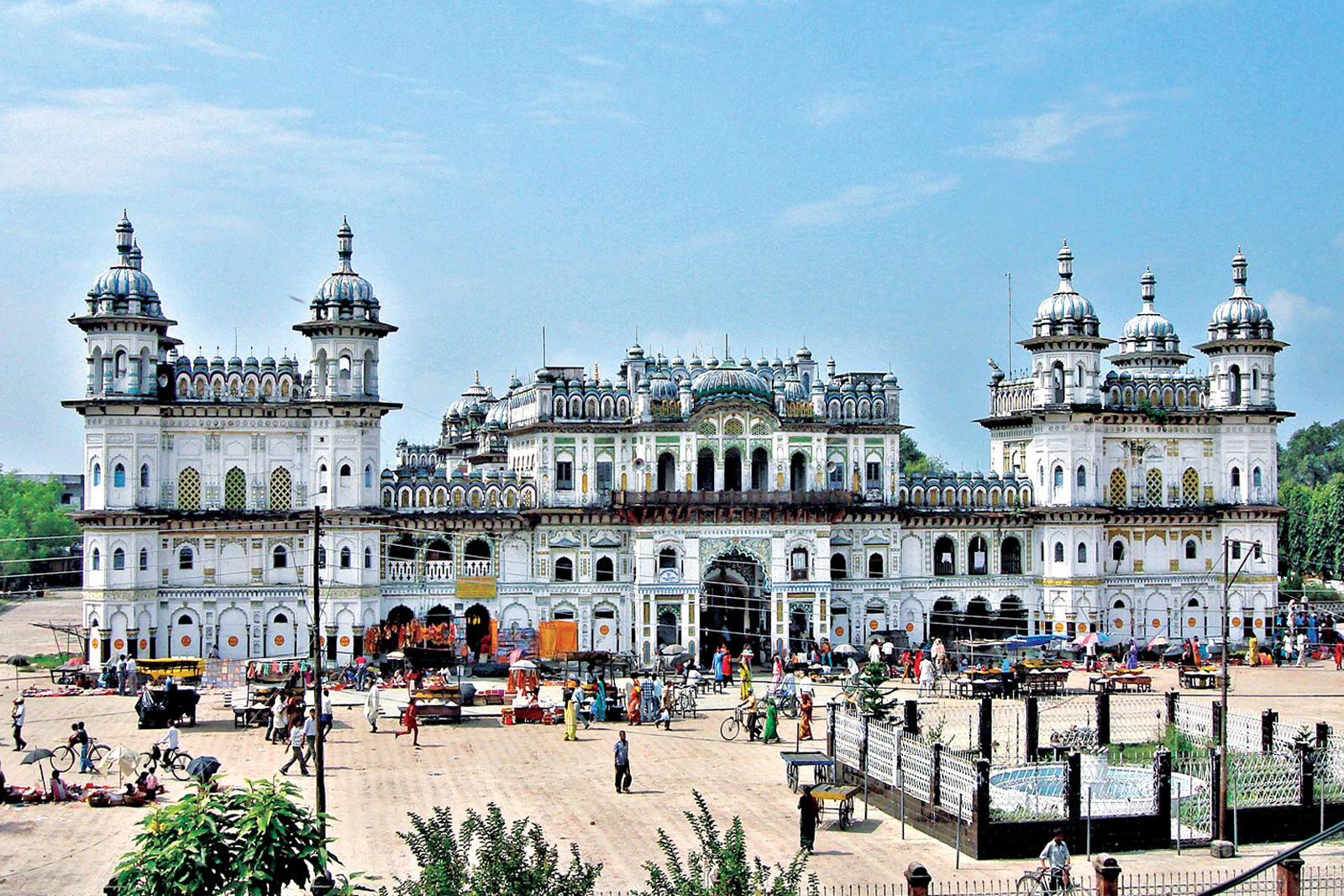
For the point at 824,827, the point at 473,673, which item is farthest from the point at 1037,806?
the point at 473,673

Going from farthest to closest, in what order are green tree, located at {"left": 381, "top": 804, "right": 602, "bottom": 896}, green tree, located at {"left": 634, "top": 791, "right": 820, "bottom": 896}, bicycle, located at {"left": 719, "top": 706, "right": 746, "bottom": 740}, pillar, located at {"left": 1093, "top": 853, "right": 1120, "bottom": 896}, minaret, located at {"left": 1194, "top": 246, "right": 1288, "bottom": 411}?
1. minaret, located at {"left": 1194, "top": 246, "right": 1288, "bottom": 411}
2. bicycle, located at {"left": 719, "top": 706, "right": 746, "bottom": 740}
3. pillar, located at {"left": 1093, "top": 853, "right": 1120, "bottom": 896}
4. green tree, located at {"left": 634, "top": 791, "right": 820, "bottom": 896}
5. green tree, located at {"left": 381, "top": 804, "right": 602, "bottom": 896}

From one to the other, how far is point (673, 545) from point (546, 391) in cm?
663

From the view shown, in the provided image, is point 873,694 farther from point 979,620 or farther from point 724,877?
point 979,620

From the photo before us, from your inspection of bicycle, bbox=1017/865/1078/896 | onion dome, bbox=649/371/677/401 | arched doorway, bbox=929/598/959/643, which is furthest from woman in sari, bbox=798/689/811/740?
arched doorway, bbox=929/598/959/643

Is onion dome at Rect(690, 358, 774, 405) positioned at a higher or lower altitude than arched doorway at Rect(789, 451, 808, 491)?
higher

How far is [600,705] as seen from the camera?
36.6 m

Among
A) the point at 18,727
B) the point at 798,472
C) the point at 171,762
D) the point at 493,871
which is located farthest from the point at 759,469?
the point at 493,871

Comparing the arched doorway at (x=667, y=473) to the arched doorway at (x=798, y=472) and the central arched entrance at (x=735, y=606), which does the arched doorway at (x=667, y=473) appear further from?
the arched doorway at (x=798, y=472)

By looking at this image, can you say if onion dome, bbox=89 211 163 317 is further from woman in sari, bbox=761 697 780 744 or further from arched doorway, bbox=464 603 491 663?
woman in sari, bbox=761 697 780 744

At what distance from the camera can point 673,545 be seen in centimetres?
4828

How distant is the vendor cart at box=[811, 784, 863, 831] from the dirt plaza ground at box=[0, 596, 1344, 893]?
36 centimetres

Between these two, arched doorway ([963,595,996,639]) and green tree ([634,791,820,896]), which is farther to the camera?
arched doorway ([963,595,996,639])

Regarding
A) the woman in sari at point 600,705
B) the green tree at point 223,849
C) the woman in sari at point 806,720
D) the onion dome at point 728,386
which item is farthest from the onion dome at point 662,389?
the green tree at point 223,849

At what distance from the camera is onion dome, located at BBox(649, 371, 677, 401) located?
161 ft
